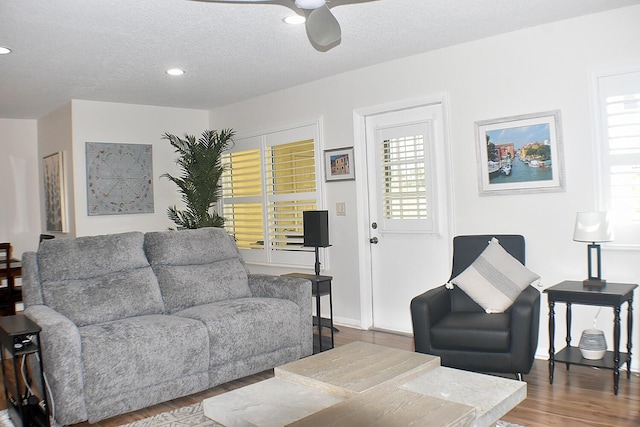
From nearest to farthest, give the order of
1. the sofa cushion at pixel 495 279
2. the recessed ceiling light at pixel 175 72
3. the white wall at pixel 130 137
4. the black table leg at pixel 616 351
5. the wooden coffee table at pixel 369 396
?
1. the wooden coffee table at pixel 369 396
2. the black table leg at pixel 616 351
3. the sofa cushion at pixel 495 279
4. the recessed ceiling light at pixel 175 72
5. the white wall at pixel 130 137

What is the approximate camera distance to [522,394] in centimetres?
245

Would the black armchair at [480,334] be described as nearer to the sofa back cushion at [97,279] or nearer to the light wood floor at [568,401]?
the light wood floor at [568,401]

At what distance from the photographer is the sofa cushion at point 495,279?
3666 millimetres

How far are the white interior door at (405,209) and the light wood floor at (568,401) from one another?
1.27m

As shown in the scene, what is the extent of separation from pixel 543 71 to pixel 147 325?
10.8ft

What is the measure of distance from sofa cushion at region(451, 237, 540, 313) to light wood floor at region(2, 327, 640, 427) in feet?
1.79

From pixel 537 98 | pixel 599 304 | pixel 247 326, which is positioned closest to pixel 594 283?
pixel 599 304

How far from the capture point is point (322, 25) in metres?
2.52

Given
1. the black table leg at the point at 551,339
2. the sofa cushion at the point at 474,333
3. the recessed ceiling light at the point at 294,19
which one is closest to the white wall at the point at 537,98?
the black table leg at the point at 551,339

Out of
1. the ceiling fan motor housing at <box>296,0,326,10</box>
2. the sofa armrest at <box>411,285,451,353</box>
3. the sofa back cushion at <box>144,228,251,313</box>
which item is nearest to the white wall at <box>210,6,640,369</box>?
the sofa armrest at <box>411,285,451,353</box>

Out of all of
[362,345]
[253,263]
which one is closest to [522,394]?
[362,345]

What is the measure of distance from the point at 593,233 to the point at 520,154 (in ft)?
2.88

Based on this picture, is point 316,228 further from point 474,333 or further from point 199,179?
point 474,333

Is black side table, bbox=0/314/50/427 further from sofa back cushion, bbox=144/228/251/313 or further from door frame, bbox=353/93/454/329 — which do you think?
door frame, bbox=353/93/454/329
